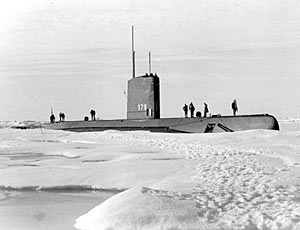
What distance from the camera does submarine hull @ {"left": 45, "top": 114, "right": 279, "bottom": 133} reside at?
22469 mm

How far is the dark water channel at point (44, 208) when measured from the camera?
6.40 m

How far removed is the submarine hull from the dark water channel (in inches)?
595

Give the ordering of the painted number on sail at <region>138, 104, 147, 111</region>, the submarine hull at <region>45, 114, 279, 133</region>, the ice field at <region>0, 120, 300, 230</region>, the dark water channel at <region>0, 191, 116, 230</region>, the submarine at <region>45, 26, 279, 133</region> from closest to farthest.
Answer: the ice field at <region>0, 120, 300, 230</region> < the dark water channel at <region>0, 191, 116, 230</region> < the submarine hull at <region>45, 114, 279, 133</region> < the submarine at <region>45, 26, 279, 133</region> < the painted number on sail at <region>138, 104, 147, 111</region>

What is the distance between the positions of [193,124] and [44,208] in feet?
A: 57.6

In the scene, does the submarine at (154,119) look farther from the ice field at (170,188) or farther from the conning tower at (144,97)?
the ice field at (170,188)

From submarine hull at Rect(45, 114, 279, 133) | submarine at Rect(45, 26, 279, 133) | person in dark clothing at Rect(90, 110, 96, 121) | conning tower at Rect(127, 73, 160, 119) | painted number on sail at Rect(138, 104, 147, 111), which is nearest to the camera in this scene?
submarine hull at Rect(45, 114, 279, 133)

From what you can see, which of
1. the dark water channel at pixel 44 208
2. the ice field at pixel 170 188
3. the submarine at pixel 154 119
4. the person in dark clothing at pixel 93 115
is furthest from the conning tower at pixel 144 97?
the dark water channel at pixel 44 208

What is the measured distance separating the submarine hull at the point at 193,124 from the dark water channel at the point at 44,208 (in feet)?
49.6

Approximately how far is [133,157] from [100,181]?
3322mm

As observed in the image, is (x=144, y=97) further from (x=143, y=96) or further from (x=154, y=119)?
(x=154, y=119)

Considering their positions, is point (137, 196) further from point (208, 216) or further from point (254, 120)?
point (254, 120)

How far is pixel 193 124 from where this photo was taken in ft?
80.7

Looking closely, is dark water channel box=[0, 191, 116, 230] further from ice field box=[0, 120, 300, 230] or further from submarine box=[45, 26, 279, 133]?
submarine box=[45, 26, 279, 133]

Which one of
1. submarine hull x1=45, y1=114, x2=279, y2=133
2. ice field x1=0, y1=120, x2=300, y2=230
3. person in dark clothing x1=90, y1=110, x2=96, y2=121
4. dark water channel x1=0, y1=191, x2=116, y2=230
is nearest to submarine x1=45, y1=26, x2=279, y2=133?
submarine hull x1=45, y1=114, x2=279, y2=133
